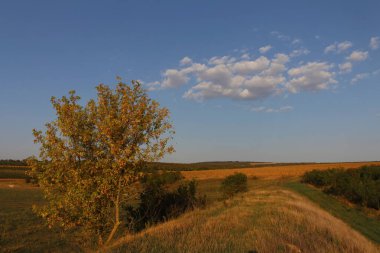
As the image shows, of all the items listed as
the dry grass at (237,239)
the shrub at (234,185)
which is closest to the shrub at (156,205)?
the dry grass at (237,239)

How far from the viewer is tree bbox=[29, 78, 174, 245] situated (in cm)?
1177

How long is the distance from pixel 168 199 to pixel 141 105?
30.6 feet

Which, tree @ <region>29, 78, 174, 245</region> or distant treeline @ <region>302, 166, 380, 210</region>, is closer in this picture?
tree @ <region>29, 78, 174, 245</region>

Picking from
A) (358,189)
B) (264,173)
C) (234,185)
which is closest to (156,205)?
(234,185)

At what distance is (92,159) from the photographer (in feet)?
40.8

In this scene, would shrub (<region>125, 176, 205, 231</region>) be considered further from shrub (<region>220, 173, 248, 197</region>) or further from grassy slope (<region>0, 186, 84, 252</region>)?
shrub (<region>220, 173, 248, 197</region>)

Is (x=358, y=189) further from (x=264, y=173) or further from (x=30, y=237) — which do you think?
(x=264, y=173)

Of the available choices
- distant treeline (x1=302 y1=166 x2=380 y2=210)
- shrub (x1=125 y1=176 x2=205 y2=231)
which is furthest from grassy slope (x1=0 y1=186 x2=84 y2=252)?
distant treeline (x1=302 y1=166 x2=380 y2=210)

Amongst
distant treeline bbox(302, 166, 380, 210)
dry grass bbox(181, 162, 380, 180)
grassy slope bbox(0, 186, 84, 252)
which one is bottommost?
grassy slope bbox(0, 186, 84, 252)

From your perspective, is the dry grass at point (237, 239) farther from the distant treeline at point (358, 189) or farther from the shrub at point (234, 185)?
the distant treeline at point (358, 189)

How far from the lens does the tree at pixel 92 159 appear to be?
11773 mm

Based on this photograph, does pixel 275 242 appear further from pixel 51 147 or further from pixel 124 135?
pixel 51 147

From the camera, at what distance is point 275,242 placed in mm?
9461

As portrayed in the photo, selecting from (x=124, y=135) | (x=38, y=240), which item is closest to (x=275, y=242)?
(x=124, y=135)
